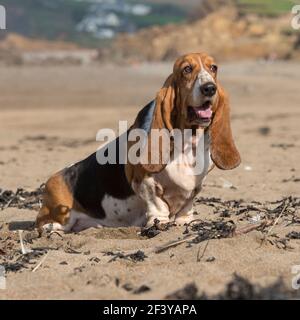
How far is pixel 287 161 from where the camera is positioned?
8516 millimetres

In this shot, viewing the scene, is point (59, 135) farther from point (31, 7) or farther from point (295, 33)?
point (31, 7)

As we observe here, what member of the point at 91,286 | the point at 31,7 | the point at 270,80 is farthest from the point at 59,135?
the point at 31,7

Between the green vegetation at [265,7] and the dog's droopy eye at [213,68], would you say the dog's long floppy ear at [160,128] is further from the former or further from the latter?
the green vegetation at [265,7]

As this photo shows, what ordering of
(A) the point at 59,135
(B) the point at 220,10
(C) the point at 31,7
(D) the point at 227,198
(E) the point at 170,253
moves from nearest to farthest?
(E) the point at 170,253
(D) the point at 227,198
(A) the point at 59,135
(B) the point at 220,10
(C) the point at 31,7

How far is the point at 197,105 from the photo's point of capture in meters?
4.70

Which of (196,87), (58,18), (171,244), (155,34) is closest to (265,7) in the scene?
(155,34)

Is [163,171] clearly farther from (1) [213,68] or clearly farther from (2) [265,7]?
(2) [265,7]

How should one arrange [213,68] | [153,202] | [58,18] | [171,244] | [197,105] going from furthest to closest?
[58,18] < [153,202] < [213,68] < [197,105] < [171,244]

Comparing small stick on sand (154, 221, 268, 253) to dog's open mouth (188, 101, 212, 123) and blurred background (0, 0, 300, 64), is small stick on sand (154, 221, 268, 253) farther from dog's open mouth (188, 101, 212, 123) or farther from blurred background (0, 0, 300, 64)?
blurred background (0, 0, 300, 64)

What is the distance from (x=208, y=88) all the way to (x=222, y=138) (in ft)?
1.51

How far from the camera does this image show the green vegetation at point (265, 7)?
57.2 metres

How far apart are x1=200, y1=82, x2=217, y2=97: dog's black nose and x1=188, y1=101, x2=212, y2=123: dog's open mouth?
11 centimetres

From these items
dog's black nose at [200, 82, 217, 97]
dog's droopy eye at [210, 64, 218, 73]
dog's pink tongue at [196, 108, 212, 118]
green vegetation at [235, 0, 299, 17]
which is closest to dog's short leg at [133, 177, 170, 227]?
dog's pink tongue at [196, 108, 212, 118]

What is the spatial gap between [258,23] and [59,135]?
45.1 meters
